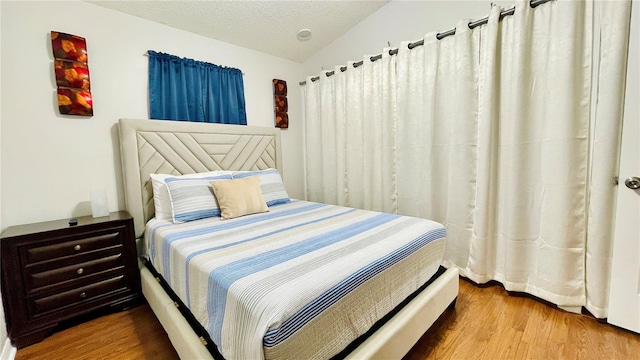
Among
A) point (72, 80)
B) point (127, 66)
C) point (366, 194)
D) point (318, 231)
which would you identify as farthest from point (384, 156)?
point (72, 80)

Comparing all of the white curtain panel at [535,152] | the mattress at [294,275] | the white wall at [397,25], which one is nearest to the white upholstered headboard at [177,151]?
the mattress at [294,275]

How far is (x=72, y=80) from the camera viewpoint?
6.57 feet

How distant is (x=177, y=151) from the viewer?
245 cm

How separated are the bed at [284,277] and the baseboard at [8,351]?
0.66 meters

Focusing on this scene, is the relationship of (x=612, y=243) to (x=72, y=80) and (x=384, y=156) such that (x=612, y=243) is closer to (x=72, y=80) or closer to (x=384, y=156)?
(x=384, y=156)

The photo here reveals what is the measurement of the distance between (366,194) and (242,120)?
1651 mm

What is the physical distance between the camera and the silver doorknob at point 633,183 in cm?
139

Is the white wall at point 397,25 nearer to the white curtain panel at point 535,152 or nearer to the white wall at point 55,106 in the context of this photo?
the white curtain panel at point 535,152

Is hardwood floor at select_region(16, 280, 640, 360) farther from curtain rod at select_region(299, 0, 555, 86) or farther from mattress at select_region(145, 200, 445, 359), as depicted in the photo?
curtain rod at select_region(299, 0, 555, 86)

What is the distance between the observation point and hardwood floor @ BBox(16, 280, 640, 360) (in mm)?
1382

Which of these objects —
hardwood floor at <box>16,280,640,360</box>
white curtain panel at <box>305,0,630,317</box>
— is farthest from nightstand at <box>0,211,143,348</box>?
white curtain panel at <box>305,0,630,317</box>

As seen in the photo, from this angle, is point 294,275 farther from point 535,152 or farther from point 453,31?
point 453,31

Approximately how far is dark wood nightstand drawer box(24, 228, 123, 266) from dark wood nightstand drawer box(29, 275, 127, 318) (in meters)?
0.25

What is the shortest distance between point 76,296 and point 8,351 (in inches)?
14.1
